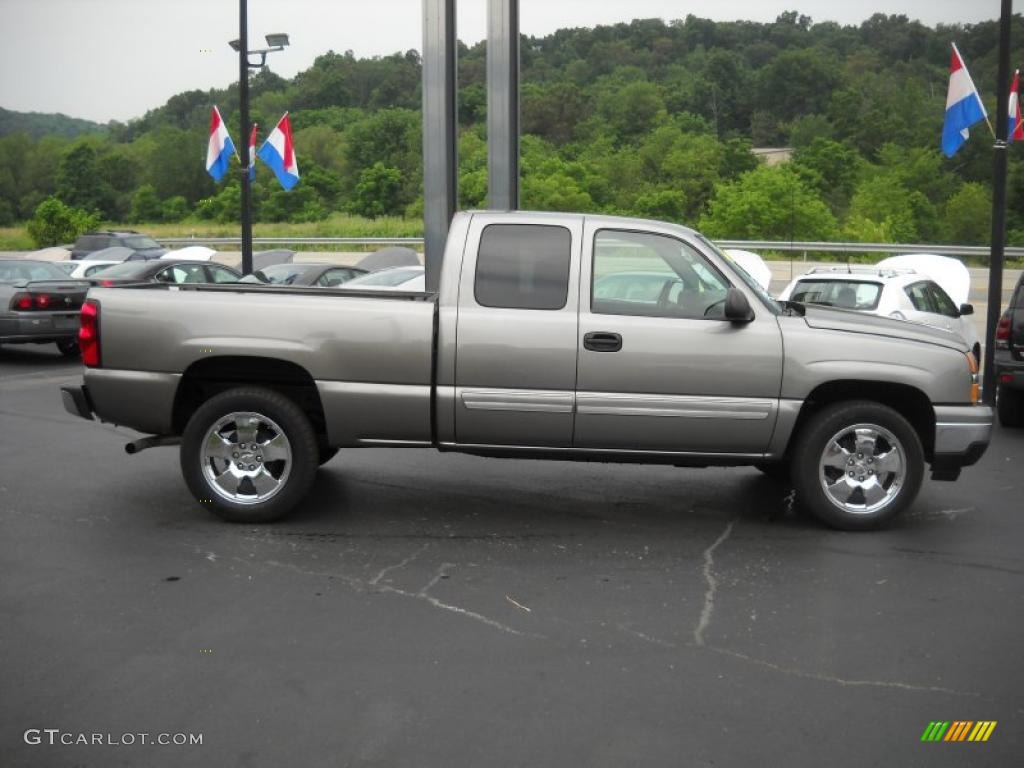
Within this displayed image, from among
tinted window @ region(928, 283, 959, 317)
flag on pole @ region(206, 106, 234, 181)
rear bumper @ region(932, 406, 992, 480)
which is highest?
flag on pole @ region(206, 106, 234, 181)

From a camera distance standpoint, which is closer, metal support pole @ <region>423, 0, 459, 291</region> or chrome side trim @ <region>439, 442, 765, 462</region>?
chrome side trim @ <region>439, 442, 765, 462</region>

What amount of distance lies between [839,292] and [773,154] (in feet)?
196

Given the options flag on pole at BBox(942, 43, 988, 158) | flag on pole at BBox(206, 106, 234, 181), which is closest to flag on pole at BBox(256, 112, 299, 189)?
flag on pole at BBox(206, 106, 234, 181)

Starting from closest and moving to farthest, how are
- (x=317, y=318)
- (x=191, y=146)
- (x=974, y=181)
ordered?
1. (x=317, y=318)
2. (x=974, y=181)
3. (x=191, y=146)

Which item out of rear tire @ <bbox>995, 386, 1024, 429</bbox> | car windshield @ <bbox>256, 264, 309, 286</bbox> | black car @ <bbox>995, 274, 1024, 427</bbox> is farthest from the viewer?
car windshield @ <bbox>256, 264, 309, 286</bbox>

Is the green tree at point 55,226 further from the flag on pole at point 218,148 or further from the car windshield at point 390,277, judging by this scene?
the car windshield at point 390,277

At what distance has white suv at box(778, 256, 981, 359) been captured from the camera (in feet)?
43.1

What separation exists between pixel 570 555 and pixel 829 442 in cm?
177

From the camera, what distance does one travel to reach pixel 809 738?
4.14 metres

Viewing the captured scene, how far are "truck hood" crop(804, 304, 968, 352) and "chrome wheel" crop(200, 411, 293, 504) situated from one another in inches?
131

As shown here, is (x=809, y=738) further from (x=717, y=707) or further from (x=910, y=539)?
→ (x=910, y=539)

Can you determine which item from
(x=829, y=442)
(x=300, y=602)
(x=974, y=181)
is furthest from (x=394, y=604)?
(x=974, y=181)

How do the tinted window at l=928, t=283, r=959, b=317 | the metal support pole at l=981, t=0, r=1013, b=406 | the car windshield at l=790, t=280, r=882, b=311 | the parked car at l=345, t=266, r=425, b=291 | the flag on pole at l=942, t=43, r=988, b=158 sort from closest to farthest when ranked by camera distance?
the metal support pole at l=981, t=0, r=1013, b=406 → the car windshield at l=790, t=280, r=882, b=311 → the tinted window at l=928, t=283, r=959, b=317 → the flag on pole at l=942, t=43, r=988, b=158 → the parked car at l=345, t=266, r=425, b=291

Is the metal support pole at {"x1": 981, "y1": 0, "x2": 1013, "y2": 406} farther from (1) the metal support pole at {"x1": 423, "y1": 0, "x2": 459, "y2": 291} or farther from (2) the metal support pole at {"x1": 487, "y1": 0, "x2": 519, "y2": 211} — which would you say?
(1) the metal support pole at {"x1": 423, "y1": 0, "x2": 459, "y2": 291}
